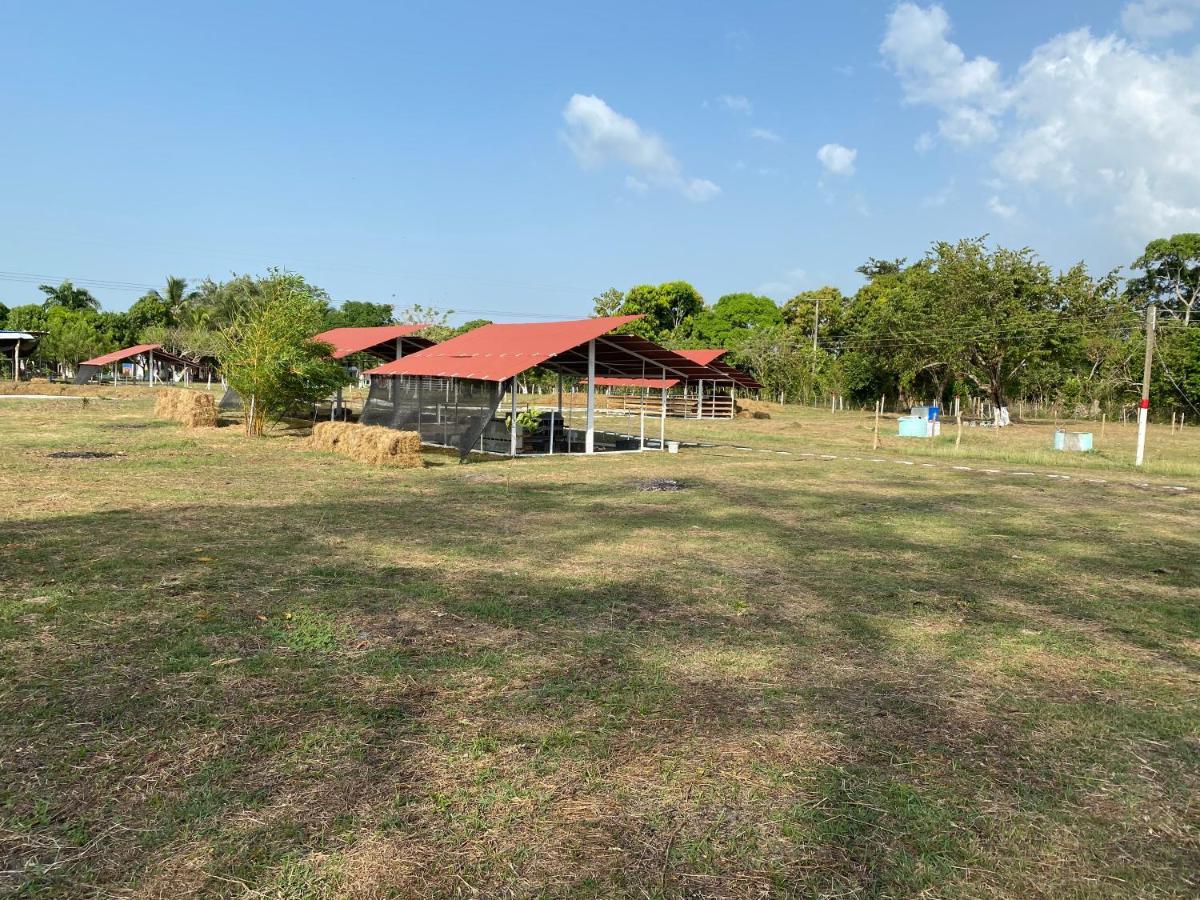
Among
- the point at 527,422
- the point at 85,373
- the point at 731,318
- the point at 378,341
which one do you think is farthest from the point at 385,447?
the point at 731,318

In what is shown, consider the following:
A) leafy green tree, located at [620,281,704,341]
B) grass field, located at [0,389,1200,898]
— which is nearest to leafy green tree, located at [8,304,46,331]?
leafy green tree, located at [620,281,704,341]

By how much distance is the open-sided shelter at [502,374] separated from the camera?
18.2 meters

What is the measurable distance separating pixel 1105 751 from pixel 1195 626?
2.92 metres

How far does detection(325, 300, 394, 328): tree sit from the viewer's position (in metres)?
92.1

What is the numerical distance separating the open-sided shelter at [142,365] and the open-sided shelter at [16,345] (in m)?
3.38

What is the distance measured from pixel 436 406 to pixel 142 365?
2163 inches

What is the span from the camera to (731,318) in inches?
3071

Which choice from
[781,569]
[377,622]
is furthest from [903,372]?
[377,622]

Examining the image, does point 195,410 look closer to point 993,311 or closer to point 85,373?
point 993,311

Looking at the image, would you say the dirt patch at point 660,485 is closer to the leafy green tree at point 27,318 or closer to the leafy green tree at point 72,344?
the leafy green tree at point 72,344

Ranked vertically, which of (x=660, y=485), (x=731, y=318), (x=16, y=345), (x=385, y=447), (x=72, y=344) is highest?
(x=731, y=318)

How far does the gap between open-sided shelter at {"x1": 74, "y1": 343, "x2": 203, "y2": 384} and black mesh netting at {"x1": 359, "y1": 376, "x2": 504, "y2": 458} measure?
120 feet

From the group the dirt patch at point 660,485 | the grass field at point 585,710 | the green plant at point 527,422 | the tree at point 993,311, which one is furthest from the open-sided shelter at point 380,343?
the tree at point 993,311

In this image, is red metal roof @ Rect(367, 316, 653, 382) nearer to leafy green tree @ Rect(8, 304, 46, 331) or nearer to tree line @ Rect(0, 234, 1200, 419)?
tree line @ Rect(0, 234, 1200, 419)
